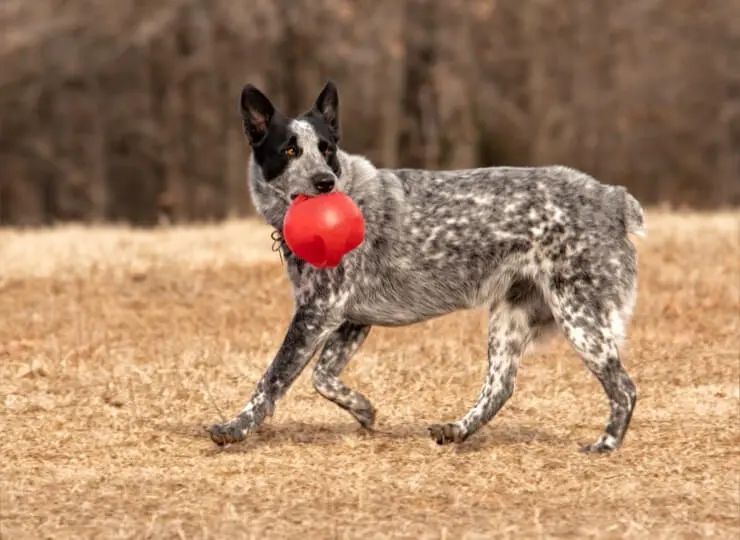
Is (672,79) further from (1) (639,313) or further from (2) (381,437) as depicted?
(2) (381,437)

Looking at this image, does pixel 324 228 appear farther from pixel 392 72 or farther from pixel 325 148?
pixel 392 72

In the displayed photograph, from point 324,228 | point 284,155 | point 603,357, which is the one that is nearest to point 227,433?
point 324,228

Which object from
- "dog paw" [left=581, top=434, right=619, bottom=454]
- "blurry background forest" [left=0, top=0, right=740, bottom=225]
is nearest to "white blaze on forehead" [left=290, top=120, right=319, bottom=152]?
"dog paw" [left=581, top=434, right=619, bottom=454]

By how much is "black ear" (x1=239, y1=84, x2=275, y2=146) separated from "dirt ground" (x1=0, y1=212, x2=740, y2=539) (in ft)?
5.80

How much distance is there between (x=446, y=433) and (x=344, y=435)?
26.2 inches

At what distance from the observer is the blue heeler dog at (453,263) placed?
789 centimetres

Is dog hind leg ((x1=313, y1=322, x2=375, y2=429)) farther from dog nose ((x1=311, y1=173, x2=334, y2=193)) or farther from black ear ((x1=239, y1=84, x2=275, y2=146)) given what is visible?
black ear ((x1=239, y1=84, x2=275, y2=146))

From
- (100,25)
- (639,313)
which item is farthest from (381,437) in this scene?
(100,25)

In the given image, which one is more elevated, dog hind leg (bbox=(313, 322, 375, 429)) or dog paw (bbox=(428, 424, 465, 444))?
dog hind leg (bbox=(313, 322, 375, 429))

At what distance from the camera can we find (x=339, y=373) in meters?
8.38

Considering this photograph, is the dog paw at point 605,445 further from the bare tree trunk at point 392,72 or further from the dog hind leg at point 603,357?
the bare tree trunk at point 392,72

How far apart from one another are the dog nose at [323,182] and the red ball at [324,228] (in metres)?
0.08

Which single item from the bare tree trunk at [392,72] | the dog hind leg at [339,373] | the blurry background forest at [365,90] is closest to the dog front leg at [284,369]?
the dog hind leg at [339,373]

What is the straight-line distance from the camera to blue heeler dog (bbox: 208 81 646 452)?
7895 millimetres
